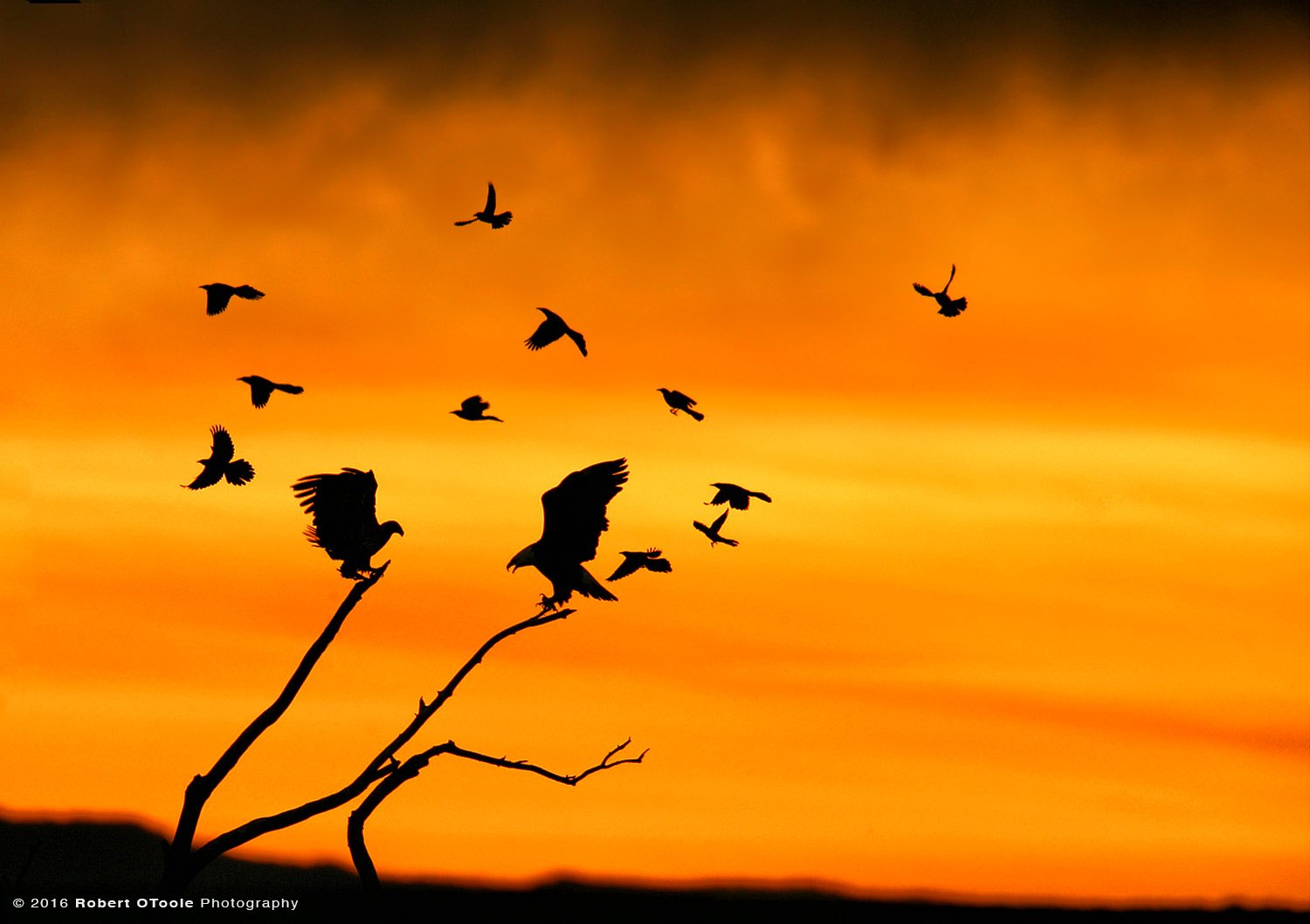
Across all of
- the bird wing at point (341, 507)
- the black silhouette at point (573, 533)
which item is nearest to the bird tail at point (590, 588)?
the black silhouette at point (573, 533)

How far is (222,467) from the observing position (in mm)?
22531

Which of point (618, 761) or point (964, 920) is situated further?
point (964, 920)

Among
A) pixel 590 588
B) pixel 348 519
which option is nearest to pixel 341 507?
pixel 348 519

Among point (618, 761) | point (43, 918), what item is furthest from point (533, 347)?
point (43, 918)

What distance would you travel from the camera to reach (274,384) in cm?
2283

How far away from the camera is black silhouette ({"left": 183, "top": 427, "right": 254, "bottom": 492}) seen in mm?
22297

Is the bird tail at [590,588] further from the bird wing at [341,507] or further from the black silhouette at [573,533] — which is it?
the bird wing at [341,507]

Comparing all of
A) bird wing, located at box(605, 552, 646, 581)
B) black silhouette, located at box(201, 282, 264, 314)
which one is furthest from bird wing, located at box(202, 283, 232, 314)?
bird wing, located at box(605, 552, 646, 581)

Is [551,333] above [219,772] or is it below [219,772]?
above

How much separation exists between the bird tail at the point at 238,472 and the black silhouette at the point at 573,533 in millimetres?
4435

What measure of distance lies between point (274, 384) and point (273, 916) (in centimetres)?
843

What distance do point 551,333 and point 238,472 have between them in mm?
4909

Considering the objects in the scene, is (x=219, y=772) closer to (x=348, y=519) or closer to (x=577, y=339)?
(x=348, y=519)

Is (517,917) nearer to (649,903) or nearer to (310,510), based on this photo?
(649,903)
